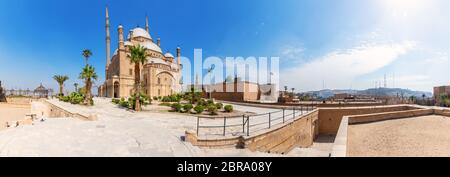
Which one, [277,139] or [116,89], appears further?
[116,89]

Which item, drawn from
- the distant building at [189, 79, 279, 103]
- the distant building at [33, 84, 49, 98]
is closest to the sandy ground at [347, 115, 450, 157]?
the distant building at [189, 79, 279, 103]

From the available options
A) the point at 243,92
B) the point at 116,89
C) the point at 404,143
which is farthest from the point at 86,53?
the point at 404,143

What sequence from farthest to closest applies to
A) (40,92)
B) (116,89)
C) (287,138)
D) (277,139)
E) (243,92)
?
(40,92) → (116,89) → (243,92) → (287,138) → (277,139)

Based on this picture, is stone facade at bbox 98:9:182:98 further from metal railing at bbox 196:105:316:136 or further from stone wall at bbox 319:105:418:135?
stone wall at bbox 319:105:418:135

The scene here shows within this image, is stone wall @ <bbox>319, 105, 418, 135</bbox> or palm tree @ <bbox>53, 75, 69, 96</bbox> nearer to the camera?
stone wall @ <bbox>319, 105, 418, 135</bbox>

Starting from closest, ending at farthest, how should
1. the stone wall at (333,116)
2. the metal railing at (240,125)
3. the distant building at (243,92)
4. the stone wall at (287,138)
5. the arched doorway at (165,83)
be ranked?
1. the stone wall at (287,138)
2. the metal railing at (240,125)
3. the stone wall at (333,116)
4. the distant building at (243,92)
5. the arched doorway at (165,83)

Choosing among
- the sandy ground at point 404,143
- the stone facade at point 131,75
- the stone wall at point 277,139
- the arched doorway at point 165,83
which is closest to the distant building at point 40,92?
the stone facade at point 131,75

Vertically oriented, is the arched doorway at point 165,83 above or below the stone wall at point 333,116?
above

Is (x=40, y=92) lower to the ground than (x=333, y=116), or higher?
higher

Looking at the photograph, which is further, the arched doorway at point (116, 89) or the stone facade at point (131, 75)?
the arched doorway at point (116, 89)

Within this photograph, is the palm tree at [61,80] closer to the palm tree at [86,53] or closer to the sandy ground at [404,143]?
the palm tree at [86,53]

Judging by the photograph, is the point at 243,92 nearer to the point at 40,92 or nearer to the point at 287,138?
the point at 287,138
